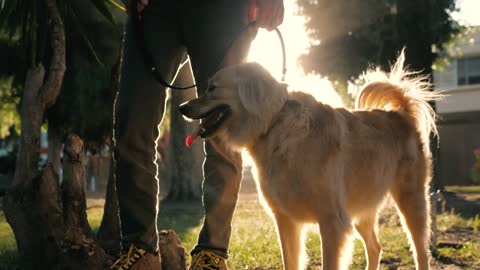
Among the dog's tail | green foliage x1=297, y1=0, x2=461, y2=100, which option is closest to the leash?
the dog's tail

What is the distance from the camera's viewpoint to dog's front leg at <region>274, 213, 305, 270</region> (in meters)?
3.73

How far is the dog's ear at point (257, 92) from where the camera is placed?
3.38 metres

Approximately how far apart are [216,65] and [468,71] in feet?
88.5

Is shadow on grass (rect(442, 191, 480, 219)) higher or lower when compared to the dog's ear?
lower

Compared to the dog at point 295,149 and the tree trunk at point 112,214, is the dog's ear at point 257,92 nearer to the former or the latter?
the dog at point 295,149

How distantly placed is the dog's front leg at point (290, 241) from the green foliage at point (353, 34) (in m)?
11.2

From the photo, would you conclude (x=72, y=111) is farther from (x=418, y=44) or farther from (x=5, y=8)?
(x=5, y=8)

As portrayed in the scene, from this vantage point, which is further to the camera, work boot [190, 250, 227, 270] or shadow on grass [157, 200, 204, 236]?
shadow on grass [157, 200, 204, 236]

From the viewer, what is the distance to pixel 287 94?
3.52 m

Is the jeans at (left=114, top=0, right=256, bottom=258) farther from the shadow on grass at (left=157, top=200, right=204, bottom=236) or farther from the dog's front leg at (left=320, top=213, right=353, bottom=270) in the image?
the shadow on grass at (left=157, top=200, right=204, bottom=236)

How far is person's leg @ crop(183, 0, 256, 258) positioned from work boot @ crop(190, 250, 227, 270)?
0.10 ft

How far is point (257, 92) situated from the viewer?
3393 millimetres

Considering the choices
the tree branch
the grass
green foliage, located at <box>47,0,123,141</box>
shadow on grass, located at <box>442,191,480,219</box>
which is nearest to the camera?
the tree branch

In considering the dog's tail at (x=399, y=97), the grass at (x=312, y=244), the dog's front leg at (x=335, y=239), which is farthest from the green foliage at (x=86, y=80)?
the dog's front leg at (x=335, y=239)
